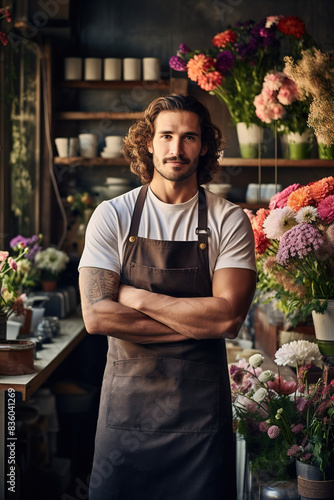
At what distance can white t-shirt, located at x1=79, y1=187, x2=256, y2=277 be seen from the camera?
195 cm

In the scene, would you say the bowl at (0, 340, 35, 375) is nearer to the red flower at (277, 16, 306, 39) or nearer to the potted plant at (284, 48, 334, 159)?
the potted plant at (284, 48, 334, 159)

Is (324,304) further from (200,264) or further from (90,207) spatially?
(90,207)

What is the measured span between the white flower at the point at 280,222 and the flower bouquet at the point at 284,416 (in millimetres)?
412

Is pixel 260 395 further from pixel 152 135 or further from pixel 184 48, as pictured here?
pixel 184 48

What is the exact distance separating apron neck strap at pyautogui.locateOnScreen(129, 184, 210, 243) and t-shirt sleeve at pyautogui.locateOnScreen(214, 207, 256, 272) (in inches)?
2.2

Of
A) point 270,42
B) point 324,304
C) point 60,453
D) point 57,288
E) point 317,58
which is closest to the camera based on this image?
point 324,304

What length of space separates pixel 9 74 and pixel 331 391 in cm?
285

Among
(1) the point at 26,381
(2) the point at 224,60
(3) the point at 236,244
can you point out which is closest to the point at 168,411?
(3) the point at 236,244

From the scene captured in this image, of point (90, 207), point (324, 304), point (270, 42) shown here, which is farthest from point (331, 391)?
point (90, 207)

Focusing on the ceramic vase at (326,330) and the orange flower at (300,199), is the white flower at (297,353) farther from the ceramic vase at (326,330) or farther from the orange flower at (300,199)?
the orange flower at (300,199)

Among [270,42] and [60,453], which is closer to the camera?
[270,42]

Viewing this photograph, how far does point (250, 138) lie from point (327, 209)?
2343 millimetres

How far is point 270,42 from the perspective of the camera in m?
3.86

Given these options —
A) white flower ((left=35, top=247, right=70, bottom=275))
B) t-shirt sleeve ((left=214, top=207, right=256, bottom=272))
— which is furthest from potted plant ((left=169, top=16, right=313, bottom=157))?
t-shirt sleeve ((left=214, top=207, right=256, bottom=272))
